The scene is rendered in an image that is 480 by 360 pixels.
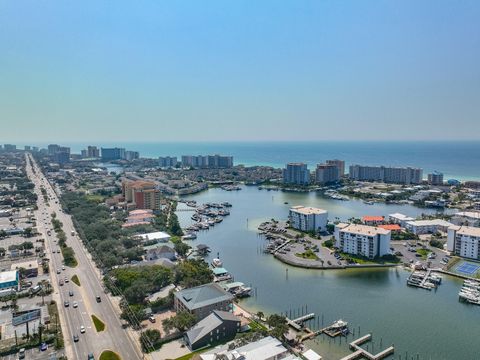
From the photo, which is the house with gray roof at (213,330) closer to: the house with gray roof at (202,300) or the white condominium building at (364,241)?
the house with gray roof at (202,300)

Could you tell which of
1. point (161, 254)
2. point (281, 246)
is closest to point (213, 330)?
point (161, 254)

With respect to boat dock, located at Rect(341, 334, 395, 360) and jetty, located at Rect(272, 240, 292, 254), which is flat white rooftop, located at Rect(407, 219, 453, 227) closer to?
jetty, located at Rect(272, 240, 292, 254)

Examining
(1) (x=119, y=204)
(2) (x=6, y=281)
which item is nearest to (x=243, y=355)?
(2) (x=6, y=281)

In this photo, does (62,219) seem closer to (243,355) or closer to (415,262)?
(243,355)

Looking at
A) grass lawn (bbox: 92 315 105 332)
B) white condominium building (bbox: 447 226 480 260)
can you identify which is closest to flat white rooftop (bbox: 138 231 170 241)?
grass lawn (bbox: 92 315 105 332)

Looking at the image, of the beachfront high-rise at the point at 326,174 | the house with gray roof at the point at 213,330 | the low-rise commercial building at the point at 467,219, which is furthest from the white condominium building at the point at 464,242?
the beachfront high-rise at the point at 326,174

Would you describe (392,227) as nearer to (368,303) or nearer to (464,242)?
(464,242)

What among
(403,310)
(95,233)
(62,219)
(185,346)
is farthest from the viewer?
(62,219)
